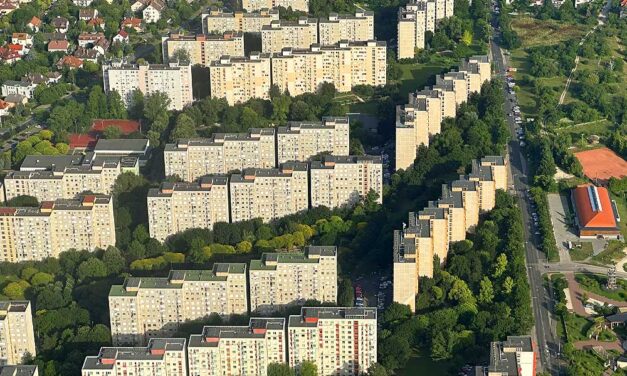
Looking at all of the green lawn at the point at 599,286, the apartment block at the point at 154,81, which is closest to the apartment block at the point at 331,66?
the apartment block at the point at 154,81

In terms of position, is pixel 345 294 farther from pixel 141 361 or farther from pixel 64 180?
pixel 64 180

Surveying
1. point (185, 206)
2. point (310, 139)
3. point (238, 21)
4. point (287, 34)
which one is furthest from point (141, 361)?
point (238, 21)

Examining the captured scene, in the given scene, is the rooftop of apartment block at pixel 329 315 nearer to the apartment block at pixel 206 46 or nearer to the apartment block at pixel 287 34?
the apartment block at pixel 206 46

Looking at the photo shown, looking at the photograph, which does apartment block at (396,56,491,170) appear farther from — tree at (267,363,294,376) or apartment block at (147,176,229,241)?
tree at (267,363,294,376)

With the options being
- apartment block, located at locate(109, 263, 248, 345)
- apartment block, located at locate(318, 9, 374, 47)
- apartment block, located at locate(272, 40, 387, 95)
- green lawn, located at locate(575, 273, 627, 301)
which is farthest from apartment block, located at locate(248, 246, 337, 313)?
apartment block, located at locate(318, 9, 374, 47)

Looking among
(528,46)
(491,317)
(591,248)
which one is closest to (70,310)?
(491,317)

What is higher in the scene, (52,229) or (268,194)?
(268,194)

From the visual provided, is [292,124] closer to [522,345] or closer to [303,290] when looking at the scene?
[303,290]
